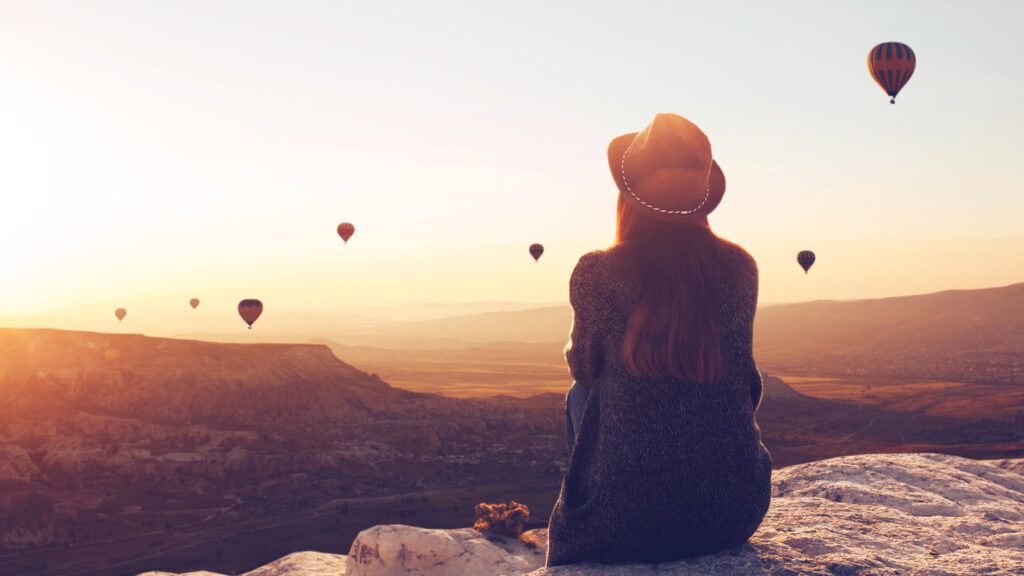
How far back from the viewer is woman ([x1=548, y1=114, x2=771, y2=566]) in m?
3.95

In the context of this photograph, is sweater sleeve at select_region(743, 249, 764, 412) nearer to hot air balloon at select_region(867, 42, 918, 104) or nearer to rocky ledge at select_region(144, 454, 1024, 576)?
rocky ledge at select_region(144, 454, 1024, 576)

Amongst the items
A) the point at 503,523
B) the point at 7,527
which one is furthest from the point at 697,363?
the point at 7,527

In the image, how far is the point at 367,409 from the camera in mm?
58969

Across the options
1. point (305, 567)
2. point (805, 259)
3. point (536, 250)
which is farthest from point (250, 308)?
point (305, 567)

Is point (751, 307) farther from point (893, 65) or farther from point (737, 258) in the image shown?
point (893, 65)

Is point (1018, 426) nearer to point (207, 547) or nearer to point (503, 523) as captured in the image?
point (207, 547)

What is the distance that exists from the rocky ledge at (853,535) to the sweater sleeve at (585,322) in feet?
3.44

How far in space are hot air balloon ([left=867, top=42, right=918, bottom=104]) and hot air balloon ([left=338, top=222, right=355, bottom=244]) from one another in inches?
1508

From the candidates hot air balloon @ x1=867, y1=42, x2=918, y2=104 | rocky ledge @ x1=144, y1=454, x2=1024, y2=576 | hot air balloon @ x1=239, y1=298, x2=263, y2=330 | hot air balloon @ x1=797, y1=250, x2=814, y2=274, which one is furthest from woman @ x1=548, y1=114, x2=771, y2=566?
hot air balloon @ x1=797, y1=250, x2=814, y2=274

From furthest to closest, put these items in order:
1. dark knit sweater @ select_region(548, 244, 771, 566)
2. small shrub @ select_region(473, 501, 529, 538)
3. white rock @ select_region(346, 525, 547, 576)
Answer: small shrub @ select_region(473, 501, 529, 538), white rock @ select_region(346, 525, 547, 576), dark knit sweater @ select_region(548, 244, 771, 566)

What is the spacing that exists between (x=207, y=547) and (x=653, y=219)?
2660 centimetres

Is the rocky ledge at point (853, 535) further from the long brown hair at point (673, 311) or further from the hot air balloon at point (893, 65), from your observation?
the hot air balloon at point (893, 65)

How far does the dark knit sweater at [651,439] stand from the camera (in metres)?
3.99

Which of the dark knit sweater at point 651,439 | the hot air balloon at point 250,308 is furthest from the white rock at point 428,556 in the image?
the hot air balloon at point 250,308
